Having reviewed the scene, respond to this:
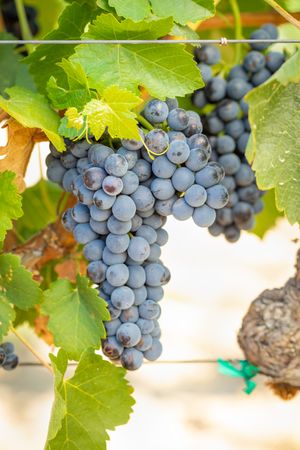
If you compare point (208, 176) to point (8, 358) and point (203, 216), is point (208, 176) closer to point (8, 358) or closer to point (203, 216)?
point (203, 216)

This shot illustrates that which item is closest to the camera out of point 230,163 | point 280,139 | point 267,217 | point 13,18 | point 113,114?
point 113,114

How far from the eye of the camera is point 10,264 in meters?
0.99

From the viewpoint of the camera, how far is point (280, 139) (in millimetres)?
958

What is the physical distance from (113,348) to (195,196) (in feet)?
0.66

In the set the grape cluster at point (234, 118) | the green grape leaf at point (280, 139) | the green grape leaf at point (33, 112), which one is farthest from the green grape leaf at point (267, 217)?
the green grape leaf at point (33, 112)

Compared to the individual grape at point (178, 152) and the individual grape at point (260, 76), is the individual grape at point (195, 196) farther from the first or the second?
the individual grape at point (260, 76)

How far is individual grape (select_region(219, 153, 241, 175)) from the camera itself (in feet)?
3.58

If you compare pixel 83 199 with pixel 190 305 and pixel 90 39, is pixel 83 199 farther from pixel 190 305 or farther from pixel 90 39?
pixel 190 305

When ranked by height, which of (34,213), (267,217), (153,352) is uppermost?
(153,352)

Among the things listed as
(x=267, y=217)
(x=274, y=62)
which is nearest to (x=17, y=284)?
(x=274, y=62)

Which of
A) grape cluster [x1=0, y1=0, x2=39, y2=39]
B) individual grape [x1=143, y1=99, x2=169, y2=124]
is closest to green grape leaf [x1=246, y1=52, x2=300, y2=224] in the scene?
individual grape [x1=143, y1=99, x2=169, y2=124]

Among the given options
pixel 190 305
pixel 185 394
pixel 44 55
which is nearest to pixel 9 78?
pixel 44 55

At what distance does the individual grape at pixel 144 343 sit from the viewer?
0.97m

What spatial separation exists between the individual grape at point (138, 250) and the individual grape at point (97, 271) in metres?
0.04
